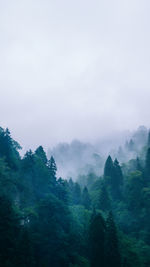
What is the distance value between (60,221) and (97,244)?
6.25m

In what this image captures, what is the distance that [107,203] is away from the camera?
174 ft

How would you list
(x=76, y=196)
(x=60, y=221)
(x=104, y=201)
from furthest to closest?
(x=76, y=196) < (x=104, y=201) < (x=60, y=221)

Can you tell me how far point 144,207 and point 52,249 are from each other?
1009 inches

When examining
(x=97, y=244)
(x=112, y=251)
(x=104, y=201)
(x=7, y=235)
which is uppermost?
(x=104, y=201)

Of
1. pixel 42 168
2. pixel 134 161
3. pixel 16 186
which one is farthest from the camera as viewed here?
pixel 134 161

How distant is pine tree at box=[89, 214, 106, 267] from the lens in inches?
1224

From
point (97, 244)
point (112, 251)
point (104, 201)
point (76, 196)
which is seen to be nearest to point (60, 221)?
point (97, 244)

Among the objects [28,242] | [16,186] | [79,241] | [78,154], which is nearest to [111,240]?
[79,241]

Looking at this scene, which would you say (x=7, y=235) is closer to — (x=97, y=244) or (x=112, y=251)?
(x=97, y=244)

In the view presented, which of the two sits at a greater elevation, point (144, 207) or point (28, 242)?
point (144, 207)

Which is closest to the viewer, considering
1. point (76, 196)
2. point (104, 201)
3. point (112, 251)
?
point (112, 251)

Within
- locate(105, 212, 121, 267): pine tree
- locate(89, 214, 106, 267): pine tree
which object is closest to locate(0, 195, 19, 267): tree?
locate(89, 214, 106, 267): pine tree

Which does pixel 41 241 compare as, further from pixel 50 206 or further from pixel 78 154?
pixel 78 154

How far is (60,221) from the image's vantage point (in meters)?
34.5
